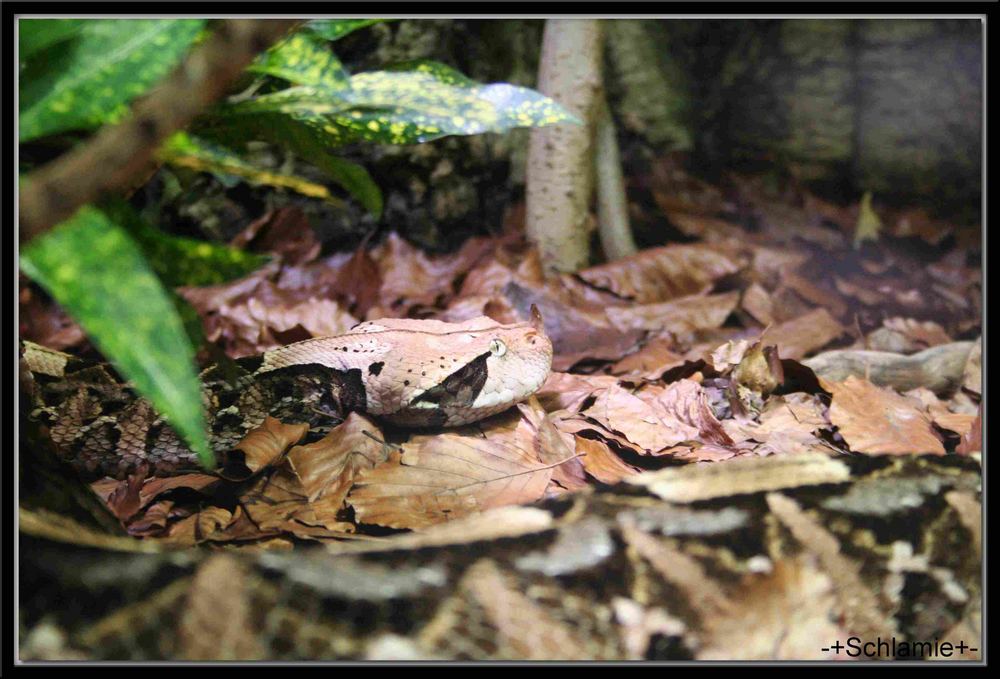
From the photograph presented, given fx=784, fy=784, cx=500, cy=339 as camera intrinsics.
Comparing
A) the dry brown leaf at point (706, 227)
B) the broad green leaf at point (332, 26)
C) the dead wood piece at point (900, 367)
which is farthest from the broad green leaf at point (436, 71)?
the dry brown leaf at point (706, 227)

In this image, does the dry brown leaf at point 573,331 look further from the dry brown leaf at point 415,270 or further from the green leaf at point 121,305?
the green leaf at point 121,305

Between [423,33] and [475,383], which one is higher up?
[423,33]

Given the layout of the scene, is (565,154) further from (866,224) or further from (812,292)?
(866,224)

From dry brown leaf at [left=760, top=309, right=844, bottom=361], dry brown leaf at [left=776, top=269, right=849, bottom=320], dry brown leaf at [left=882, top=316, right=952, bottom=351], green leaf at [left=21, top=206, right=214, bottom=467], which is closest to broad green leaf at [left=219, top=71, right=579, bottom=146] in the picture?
green leaf at [left=21, top=206, right=214, bottom=467]

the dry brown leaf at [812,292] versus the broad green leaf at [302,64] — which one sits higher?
the broad green leaf at [302,64]
